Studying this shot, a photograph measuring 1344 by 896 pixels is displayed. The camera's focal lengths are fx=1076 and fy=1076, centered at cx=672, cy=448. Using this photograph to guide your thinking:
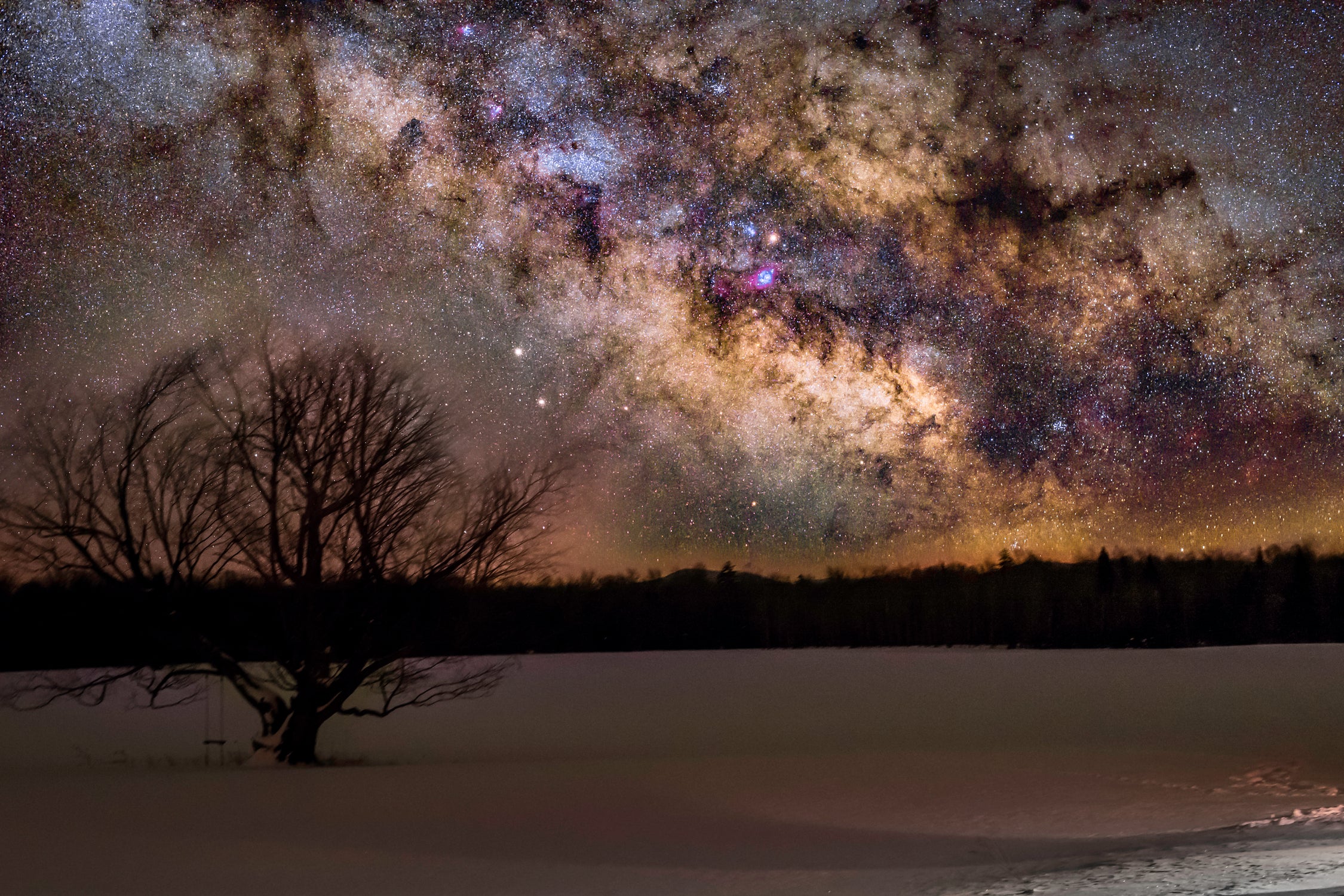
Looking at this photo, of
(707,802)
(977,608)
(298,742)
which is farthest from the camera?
(977,608)

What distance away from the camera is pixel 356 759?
16016 millimetres

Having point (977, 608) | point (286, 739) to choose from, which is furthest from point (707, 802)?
point (977, 608)

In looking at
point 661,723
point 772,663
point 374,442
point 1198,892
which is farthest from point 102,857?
point 772,663

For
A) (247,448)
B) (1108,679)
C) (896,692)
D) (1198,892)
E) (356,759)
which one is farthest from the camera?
(1108,679)

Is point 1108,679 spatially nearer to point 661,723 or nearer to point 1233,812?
point 661,723

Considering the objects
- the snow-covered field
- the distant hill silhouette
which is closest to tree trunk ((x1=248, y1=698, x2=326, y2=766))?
the snow-covered field

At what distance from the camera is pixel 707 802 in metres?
11.9

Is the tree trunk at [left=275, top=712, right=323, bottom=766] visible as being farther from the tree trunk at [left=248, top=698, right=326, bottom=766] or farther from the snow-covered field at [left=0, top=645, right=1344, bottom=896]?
the snow-covered field at [left=0, top=645, right=1344, bottom=896]

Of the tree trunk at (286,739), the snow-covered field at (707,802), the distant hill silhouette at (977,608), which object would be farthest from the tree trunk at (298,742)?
the distant hill silhouette at (977,608)

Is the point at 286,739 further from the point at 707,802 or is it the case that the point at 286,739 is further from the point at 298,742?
the point at 707,802

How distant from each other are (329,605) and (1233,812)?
1059cm

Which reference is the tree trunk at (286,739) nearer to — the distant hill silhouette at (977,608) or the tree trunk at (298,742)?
the tree trunk at (298,742)

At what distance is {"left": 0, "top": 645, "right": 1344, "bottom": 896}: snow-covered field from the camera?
806 cm

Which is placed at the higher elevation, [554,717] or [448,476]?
[448,476]
